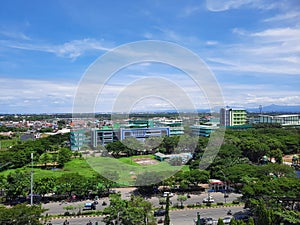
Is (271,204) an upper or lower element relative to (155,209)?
upper

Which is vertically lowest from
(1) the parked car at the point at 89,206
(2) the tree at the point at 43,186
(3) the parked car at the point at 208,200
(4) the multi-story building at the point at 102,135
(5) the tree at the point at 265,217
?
(1) the parked car at the point at 89,206

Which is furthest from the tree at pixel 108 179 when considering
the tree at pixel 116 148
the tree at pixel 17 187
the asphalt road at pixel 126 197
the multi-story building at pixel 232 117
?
the multi-story building at pixel 232 117

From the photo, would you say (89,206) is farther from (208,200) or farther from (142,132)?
(142,132)

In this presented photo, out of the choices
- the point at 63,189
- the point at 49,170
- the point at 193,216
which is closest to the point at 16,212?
the point at 63,189

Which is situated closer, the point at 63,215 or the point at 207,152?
the point at 63,215

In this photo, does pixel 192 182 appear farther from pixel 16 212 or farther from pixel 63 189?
pixel 16 212

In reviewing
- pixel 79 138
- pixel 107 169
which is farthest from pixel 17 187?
pixel 79 138

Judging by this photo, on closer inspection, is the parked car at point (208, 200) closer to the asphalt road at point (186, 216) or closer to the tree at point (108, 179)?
the asphalt road at point (186, 216)
